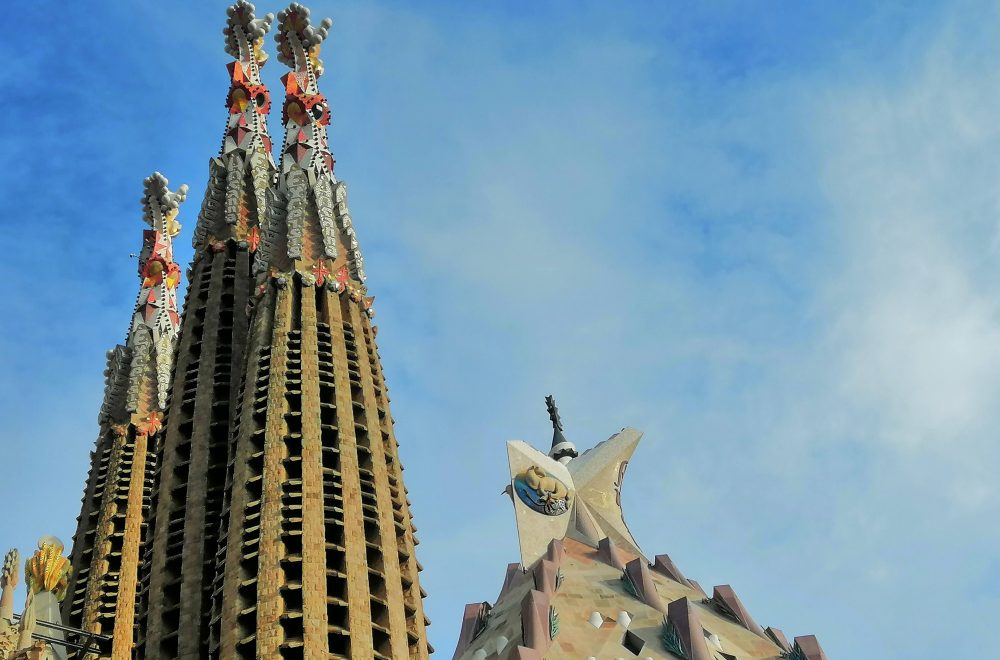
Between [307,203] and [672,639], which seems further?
[307,203]

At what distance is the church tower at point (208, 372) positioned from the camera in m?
35.9

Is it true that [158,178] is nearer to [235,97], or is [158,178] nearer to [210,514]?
[235,97]

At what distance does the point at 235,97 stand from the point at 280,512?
25.3 meters

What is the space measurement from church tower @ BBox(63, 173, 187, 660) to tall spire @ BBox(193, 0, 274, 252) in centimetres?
332

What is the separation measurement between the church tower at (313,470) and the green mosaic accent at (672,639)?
6.52m

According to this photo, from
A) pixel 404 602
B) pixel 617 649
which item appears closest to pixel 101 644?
pixel 404 602

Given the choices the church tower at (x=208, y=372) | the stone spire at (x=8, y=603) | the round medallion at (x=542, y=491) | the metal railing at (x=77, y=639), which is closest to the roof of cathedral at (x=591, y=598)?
the round medallion at (x=542, y=491)

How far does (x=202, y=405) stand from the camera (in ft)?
137

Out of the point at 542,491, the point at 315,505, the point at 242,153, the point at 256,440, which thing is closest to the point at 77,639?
the point at 256,440

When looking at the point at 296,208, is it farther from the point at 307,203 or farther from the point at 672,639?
the point at 672,639

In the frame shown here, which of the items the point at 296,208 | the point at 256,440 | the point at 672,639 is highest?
the point at 296,208

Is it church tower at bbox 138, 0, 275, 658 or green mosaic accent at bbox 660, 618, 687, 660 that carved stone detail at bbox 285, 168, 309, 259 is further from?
green mosaic accent at bbox 660, 618, 687, 660

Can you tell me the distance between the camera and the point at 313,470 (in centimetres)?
3447

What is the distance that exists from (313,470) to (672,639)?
10502 millimetres
